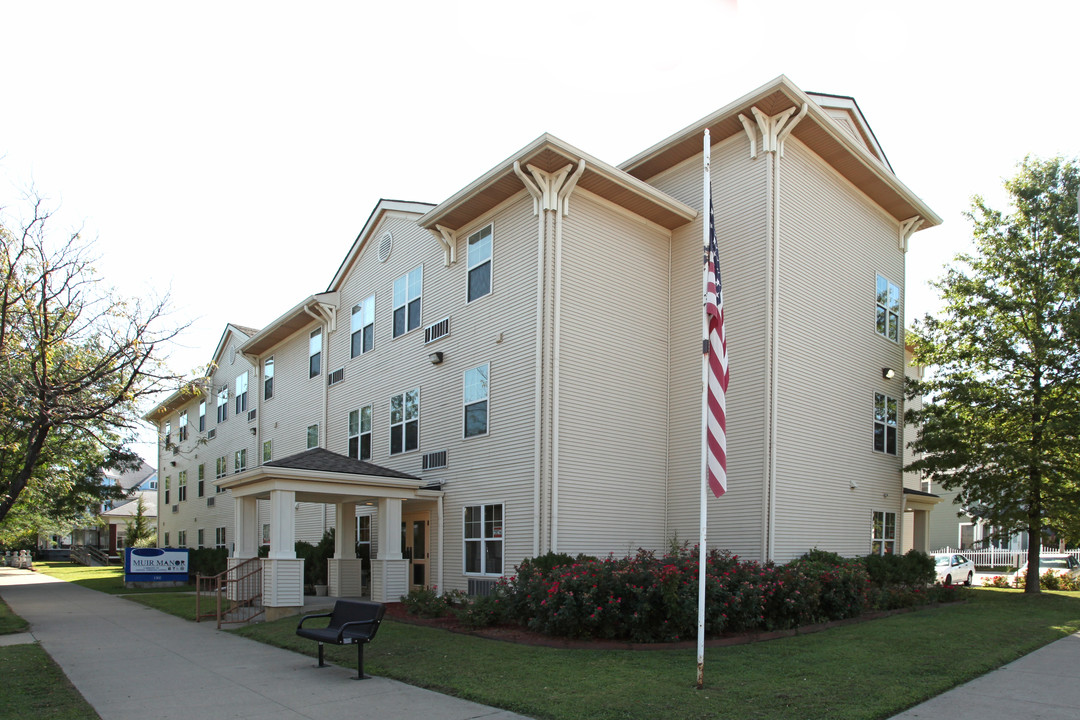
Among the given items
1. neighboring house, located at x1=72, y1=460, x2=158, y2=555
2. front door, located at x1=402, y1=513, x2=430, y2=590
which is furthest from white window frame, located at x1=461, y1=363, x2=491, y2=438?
neighboring house, located at x1=72, y1=460, x2=158, y2=555

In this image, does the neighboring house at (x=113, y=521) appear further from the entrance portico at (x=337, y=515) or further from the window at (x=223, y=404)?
the entrance portico at (x=337, y=515)

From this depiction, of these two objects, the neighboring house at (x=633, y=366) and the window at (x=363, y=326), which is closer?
the neighboring house at (x=633, y=366)

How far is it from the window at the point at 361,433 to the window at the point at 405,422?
1462 millimetres

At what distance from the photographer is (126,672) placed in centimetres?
1061

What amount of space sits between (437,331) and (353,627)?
9899 mm

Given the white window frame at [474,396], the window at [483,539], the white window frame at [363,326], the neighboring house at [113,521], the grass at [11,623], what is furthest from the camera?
the neighboring house at [113,521]

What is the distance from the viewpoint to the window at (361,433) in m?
22.0

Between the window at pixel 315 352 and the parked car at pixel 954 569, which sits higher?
the window at pixel 315 352

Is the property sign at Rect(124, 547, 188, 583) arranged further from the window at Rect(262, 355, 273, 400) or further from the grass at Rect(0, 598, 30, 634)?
the grass at Rect(0, 598, 30, 634)

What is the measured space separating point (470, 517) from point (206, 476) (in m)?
23.2

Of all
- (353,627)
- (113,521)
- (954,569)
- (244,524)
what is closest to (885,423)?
(954,569)

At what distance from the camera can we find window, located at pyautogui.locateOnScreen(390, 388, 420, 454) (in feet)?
64.7

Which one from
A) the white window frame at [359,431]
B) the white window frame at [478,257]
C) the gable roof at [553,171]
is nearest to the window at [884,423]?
the gable roof at [553,171]

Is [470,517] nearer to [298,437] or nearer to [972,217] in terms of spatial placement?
[298,437]
